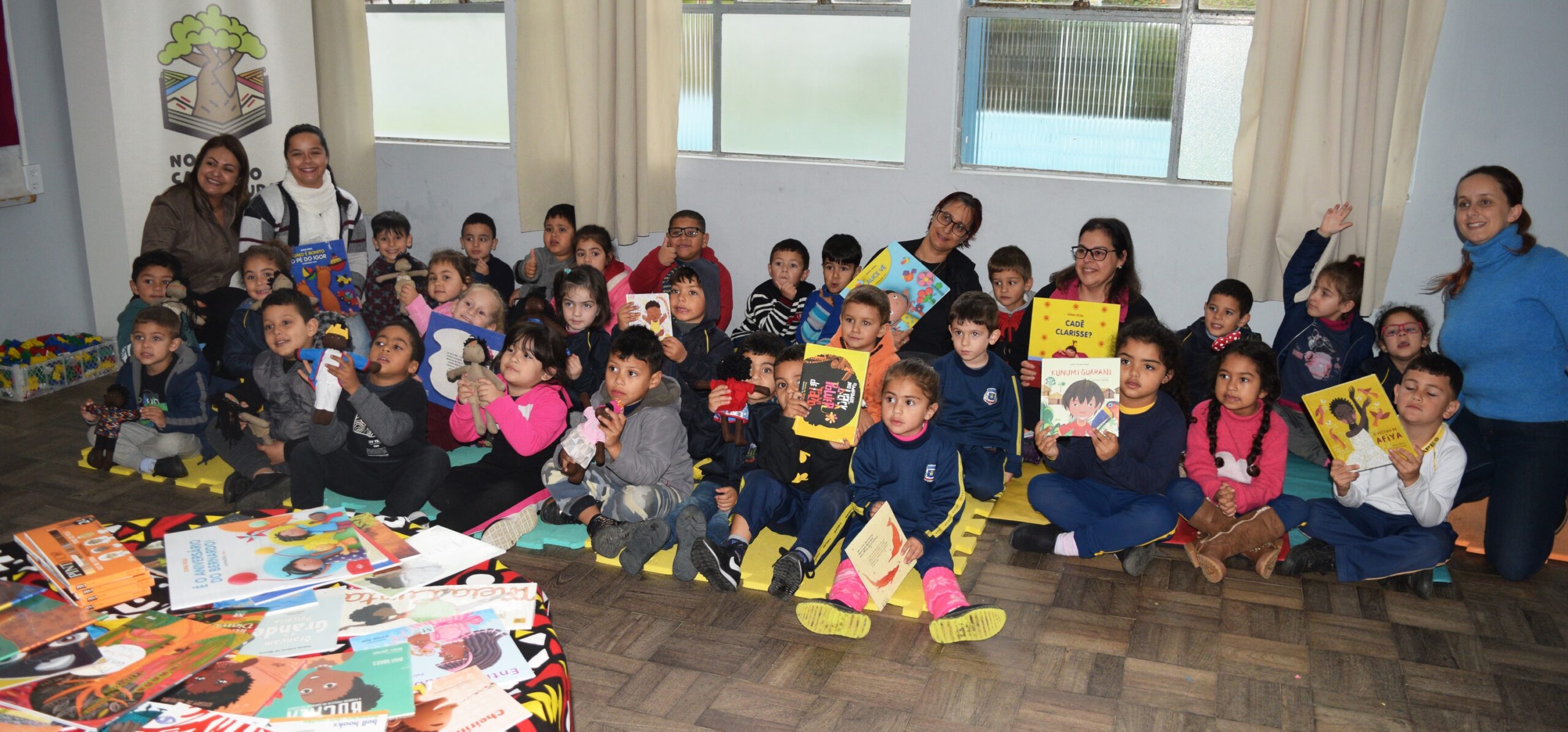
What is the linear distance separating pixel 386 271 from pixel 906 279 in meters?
2.61

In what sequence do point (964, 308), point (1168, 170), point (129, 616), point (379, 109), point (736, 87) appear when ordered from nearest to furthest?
point (129, 616) < point (964, 308) < point (1168, 170) < point (736, 87) < point (379, 109)

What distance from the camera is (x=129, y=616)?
208 centimetres

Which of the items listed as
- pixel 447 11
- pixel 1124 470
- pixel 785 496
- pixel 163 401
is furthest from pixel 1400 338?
pixel 447 11

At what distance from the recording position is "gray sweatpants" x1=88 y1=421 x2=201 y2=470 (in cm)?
452

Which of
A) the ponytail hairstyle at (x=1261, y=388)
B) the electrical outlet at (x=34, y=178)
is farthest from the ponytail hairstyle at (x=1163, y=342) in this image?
the electrical outlet at (x=34, y=178)

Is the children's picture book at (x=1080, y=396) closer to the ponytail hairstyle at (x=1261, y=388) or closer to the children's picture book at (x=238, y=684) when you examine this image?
the ponytail hairstyle at (x=1261, y=388)

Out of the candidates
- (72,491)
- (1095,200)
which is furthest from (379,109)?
(1095,200)

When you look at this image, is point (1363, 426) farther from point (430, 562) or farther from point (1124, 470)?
point (430, 562)

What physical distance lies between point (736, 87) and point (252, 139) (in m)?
2.75

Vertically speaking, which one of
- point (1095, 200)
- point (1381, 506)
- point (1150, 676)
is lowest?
point (1150, 676)

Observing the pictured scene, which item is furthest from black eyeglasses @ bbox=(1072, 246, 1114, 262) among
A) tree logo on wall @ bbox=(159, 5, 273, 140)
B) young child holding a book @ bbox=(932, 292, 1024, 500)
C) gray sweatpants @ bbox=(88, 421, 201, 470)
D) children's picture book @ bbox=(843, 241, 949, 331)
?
tree logo on wall @ bbox=(159, 5, 273, 140)

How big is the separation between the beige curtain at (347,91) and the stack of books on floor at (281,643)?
14.8 feet

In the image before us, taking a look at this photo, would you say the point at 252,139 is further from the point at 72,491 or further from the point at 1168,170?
the point at 1168,170

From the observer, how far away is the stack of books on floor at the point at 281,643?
1.75m
